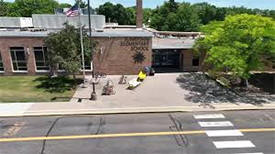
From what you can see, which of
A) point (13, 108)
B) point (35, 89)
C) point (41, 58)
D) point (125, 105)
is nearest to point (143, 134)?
point (125, 105)

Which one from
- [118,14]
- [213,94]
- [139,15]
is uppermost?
[139,15]

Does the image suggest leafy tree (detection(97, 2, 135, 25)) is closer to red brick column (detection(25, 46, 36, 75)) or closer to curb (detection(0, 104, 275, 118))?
red brick column (detection(25, 46, 36, 75))

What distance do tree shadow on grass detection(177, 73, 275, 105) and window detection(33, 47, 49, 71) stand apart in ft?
44.4

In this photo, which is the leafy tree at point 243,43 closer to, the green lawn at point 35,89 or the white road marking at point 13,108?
the green lawn at point 35,89

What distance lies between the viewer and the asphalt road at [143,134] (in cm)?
1337

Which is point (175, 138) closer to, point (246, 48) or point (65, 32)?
point (246, 48)

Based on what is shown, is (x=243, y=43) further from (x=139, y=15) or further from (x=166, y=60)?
(x=139, y=15)

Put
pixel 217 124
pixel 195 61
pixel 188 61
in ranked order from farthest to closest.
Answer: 1. pixel 195 61
2. pixel 188 61
3. pixel 217 124

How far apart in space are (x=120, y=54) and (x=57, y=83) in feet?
22.6

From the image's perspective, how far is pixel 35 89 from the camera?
77.5ft

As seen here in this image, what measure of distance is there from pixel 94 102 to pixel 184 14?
51090 mm

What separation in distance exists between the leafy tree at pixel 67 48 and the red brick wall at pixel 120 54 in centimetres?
427

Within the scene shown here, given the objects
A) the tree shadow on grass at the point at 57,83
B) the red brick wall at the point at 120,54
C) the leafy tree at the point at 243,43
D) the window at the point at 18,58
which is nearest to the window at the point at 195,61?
the red brick wall at the point at 120,54

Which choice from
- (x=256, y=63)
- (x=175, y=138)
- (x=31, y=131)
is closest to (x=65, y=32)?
(x=31, y=131)
